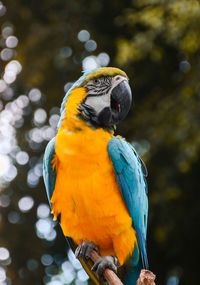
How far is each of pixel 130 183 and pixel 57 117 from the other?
12.6ft

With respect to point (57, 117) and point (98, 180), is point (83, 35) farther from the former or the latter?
point (98, 180)

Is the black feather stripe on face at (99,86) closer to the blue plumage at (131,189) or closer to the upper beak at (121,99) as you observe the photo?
the upper beak at (121,99)

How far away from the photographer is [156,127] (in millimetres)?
5703

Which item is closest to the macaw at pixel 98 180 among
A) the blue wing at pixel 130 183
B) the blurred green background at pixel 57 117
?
the blue wing at pixel 130 183

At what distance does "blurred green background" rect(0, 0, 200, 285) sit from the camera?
582 cm

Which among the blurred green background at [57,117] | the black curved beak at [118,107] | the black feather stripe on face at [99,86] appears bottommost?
the blurred green background at [57,117]

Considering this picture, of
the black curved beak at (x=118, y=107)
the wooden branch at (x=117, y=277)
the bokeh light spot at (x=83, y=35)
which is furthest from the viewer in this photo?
the bokeh light spot at (x=83, y=35)

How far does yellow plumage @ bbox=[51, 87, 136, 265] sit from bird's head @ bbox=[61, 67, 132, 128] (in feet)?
0.08

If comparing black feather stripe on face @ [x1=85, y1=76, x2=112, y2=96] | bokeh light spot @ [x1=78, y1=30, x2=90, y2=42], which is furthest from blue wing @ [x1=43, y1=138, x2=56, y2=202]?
bokeh light spot @ [x1=78, y1=30, x2=90, y2=42]

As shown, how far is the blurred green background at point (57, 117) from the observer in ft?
19.1

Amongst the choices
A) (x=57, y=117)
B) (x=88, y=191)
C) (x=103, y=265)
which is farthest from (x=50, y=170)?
(x=57, y=117)

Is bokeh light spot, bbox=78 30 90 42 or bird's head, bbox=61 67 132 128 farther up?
bird's head, bbox=61 67 132 128

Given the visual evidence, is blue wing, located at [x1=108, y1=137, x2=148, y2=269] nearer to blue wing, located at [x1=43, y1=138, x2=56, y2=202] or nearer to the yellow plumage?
the yellow plumage

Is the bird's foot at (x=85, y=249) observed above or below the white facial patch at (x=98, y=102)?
below
